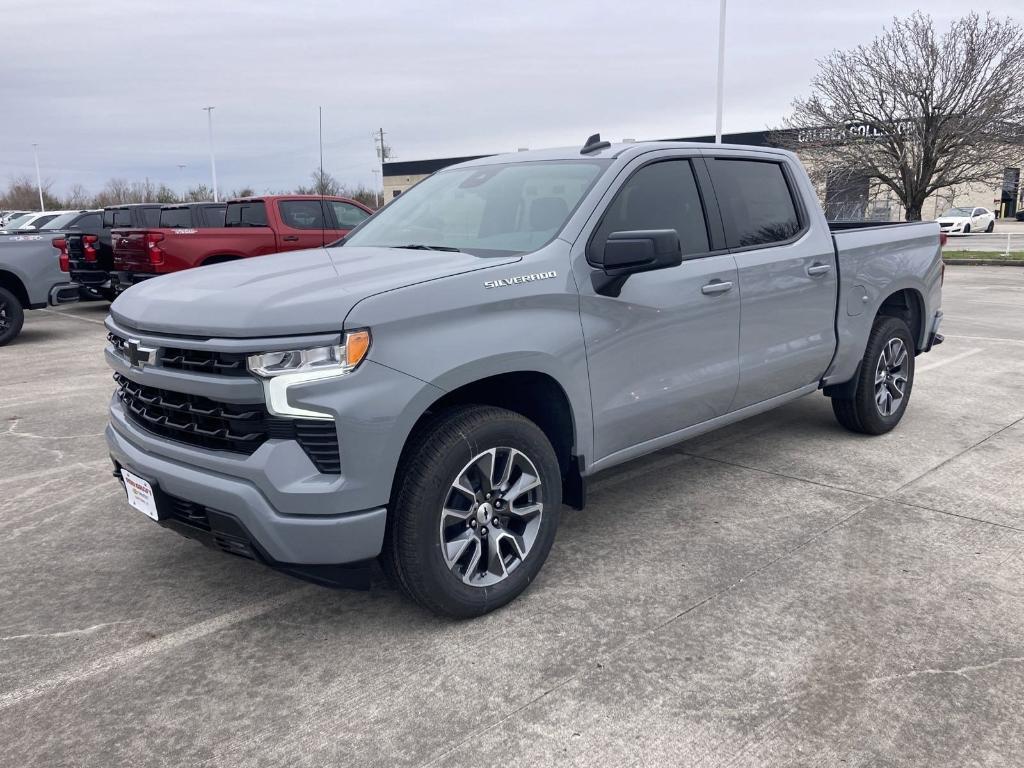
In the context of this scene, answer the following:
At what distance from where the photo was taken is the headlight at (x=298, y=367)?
9.20ft

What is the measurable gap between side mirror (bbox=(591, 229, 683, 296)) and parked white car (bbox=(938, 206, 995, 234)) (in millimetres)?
38098

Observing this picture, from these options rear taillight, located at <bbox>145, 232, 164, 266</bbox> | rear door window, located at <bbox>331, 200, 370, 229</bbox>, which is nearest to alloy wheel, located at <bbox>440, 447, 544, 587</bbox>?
rear taillight, located at <bbox>145, 232, 164, 266</bbox>

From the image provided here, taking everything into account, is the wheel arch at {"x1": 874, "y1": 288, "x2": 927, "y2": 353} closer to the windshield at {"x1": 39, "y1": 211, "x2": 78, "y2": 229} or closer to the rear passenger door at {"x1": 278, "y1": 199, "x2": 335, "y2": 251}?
the rear passenger door at {"x1": 278, "y1": 199, "x2": 335, "y2": 251}

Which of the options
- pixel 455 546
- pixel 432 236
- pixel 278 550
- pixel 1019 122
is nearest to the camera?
pixel 278 550

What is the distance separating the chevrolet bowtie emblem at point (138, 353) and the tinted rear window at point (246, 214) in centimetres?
949

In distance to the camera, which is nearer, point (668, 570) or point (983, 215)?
point (668, 570)

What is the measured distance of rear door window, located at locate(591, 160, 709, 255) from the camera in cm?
385

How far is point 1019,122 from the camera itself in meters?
22.3

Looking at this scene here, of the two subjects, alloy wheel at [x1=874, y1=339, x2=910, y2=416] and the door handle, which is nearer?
the door handle

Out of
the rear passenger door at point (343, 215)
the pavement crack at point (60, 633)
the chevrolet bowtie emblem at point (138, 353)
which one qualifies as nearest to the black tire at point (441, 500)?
the chevrolet bowtie emblem at point (138, 353)

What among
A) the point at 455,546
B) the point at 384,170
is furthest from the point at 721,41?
the point at 384,170

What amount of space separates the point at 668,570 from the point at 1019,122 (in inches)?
939

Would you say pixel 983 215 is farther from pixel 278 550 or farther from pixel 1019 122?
pixel 278 550

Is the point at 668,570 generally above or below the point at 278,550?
below
